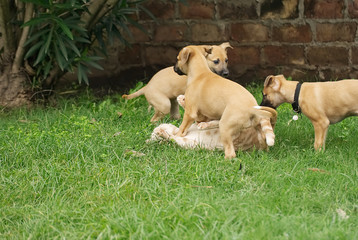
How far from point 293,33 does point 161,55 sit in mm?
1953

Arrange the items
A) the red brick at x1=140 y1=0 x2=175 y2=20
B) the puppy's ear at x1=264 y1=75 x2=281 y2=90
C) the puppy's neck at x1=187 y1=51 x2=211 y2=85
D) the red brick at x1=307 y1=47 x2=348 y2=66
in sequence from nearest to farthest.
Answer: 1. the puppy's ear at x1=264 y1=75 x2=281 y2=90
2. the puppy's neck at x1=187 y1=51 x2=211 y2=85
3. the red brick at x1=307 y1=47 x2=348 y2=66
4. the red brick at x1=140 y1=0 x2=175 y2=20

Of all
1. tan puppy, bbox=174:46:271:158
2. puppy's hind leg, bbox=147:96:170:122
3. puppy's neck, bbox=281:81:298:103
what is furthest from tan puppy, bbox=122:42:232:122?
puppy's neck, bbox=281:81:298:103

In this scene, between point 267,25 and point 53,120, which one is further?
point 267,25

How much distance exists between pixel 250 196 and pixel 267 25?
4.52 metres

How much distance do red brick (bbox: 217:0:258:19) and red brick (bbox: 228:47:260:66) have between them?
18.0 inches

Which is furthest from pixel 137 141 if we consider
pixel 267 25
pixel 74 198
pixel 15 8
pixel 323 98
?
pixel 267 25

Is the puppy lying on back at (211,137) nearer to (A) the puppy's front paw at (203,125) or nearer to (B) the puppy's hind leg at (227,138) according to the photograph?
(A) the puppy's front paw at (203,125)

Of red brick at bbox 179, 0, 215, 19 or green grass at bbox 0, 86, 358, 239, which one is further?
red brick at bbox 179, 0, 215, 19

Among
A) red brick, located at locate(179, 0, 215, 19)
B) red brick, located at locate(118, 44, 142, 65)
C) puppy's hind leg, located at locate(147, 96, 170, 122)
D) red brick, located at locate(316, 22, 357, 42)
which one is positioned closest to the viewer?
puppy's hind leg, located at locate(147, 96, 170, 122)

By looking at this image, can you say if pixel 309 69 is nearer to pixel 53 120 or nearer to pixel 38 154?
pixel 53 120

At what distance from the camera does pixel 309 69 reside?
25.9 ft

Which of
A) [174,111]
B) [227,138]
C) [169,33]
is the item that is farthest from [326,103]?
[169,33]

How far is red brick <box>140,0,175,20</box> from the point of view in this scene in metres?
8.11

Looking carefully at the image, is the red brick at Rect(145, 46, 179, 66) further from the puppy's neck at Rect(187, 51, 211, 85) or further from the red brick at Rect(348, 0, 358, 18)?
the puppy's neck at Rect(187, 51, 211, 85)
